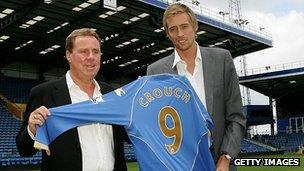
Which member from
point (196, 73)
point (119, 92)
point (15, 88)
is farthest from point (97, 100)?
point (15, 88)

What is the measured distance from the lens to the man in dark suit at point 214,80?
11.4ft

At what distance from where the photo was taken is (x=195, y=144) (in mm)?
3541

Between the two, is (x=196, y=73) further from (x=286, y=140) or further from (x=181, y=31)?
(x=286, y=140)

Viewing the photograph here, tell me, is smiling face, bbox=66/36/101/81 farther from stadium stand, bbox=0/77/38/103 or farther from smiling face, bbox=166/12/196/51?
stadium stand, bbox=0/77/38/103

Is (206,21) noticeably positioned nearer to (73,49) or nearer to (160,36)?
(160,36)

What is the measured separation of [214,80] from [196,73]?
20cm

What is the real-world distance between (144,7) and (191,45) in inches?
966

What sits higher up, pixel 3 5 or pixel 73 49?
pixel 3 5

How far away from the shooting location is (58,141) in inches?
136

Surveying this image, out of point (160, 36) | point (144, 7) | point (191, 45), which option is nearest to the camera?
point (191, 45)

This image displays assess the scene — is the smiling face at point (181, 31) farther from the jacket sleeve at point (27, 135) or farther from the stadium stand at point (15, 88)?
the stadium stand at point (15, 88)

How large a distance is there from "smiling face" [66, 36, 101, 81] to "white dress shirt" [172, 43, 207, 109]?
27.2 inches

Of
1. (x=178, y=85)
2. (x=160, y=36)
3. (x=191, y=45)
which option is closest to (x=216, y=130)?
(x=178, y=85)

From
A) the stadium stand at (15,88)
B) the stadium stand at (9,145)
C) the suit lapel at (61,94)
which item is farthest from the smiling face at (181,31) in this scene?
the stadium stand at (15,88)
